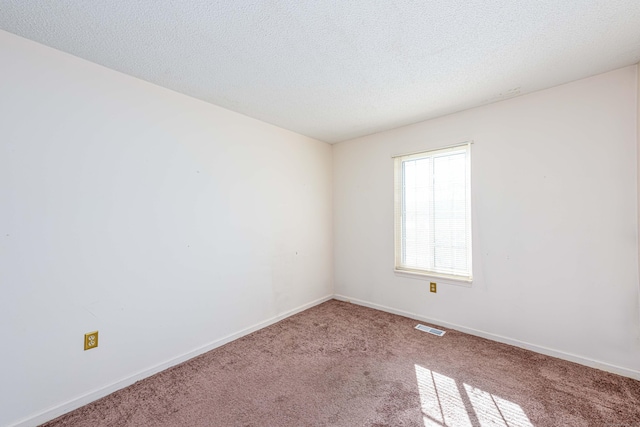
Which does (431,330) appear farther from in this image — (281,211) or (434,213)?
(281,211)

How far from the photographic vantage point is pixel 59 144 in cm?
178

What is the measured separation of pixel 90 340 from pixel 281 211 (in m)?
2.04

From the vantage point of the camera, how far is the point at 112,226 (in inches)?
78.2

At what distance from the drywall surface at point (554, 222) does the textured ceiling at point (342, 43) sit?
0.28 metres

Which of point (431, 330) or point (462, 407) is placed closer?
point (462, 407)

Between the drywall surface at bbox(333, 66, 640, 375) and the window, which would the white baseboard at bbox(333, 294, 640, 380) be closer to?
the drywall surface at bbox(333, 66, 640, 375)

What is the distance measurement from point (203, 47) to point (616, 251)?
11.1ft

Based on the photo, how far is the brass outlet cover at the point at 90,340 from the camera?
1849 mm

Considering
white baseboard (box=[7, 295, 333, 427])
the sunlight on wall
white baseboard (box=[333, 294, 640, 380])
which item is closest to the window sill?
white baseboard (box=[333, 294, 640, 380])

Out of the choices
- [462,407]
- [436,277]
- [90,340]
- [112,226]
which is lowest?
[462,407]

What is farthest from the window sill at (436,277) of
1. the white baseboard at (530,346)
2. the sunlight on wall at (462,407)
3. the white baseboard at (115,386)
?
the white baseboard at (115,386)

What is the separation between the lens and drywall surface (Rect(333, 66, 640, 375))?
207 centimetres

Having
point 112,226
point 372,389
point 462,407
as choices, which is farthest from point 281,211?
point 462,407

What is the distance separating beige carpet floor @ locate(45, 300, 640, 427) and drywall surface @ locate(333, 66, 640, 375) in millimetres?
278
